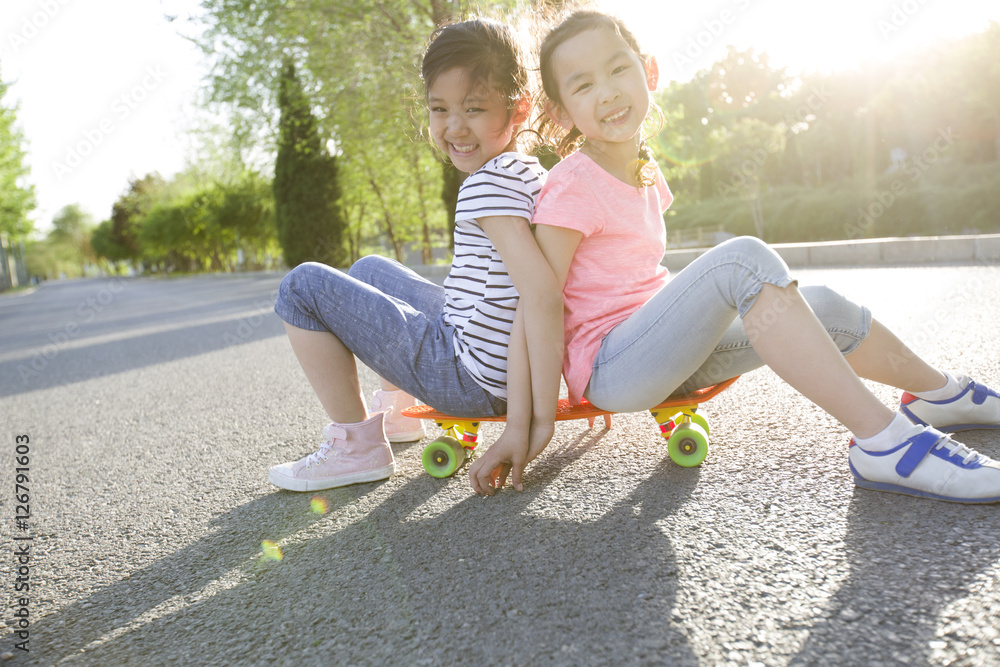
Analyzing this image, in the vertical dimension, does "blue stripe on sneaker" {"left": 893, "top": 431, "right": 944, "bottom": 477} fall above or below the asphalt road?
above

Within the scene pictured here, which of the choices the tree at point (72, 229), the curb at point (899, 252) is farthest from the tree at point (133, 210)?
the curb at point (899, 252)

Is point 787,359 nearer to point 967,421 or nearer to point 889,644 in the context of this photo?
point 889,644

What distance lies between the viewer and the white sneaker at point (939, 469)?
160 centimetres

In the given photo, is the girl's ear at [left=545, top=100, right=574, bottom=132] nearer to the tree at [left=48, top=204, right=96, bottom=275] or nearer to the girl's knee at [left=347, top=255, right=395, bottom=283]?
the girl's knee at [left=347, top=255, right=395, bottom=283]

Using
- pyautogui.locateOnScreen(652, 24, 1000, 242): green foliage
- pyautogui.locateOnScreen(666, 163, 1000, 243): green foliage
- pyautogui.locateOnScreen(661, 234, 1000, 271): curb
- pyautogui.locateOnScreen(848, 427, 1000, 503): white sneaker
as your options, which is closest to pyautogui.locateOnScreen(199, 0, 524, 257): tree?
pyautogui.locateOnScreen(652, 24, 1000, 242): green foliage

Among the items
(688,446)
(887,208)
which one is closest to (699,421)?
(688,446)

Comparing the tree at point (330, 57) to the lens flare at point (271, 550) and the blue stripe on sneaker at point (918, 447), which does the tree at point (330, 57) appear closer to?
the lens flare at point (271, 550)

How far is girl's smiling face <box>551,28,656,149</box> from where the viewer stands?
6.16 feet

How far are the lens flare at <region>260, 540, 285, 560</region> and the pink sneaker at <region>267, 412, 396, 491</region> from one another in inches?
14.6

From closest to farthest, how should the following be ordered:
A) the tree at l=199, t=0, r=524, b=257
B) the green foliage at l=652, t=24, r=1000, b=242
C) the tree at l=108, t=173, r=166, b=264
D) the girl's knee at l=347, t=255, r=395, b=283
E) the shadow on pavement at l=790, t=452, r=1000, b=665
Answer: the shadow on pavement at l=790, t=452, r=1000, b=665 → the girl's knee at l=347, t=255, r=395, b=283 → the tree at l=199, t=0, r=524, b=257 → the green foliage at l=652, t=24, r=1000, b=242 → the tree at l=108, t=173, r=166, b=264

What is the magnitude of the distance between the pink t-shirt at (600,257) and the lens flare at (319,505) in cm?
85

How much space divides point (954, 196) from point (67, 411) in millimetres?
22385

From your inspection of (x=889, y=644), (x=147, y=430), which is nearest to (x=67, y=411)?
(x=147, y=430)

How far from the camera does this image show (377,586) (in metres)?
1.59
